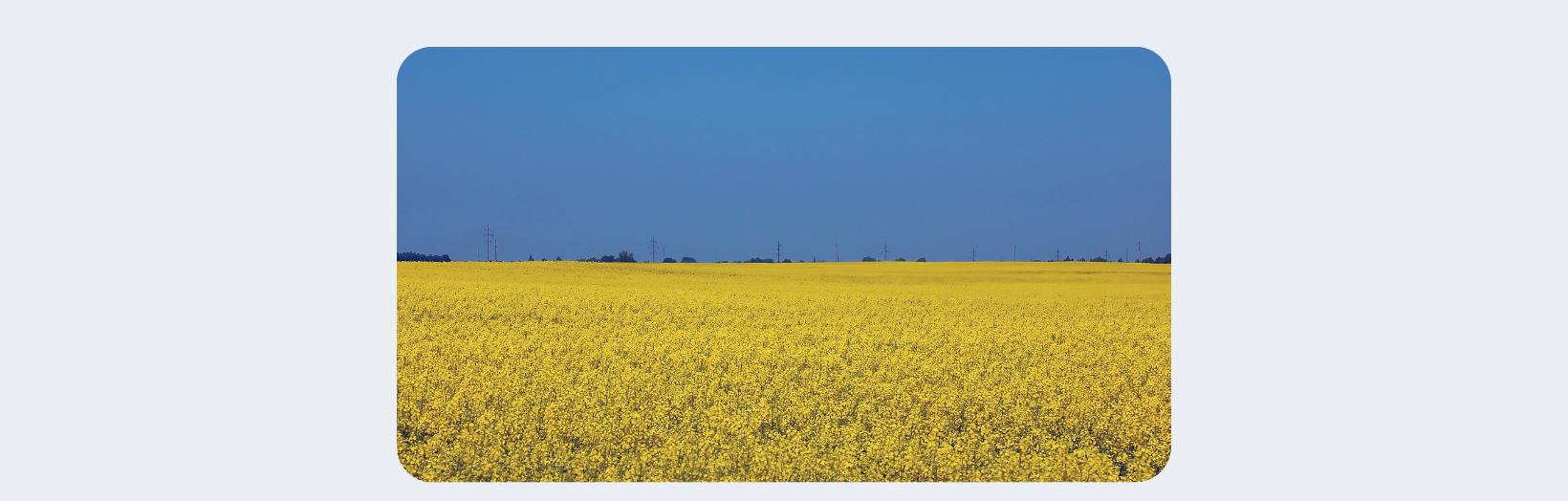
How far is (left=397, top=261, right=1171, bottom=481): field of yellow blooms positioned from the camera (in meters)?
4.16

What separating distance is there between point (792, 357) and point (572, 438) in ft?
5.80

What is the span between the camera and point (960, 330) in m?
6.50

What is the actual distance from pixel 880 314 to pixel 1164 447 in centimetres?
316

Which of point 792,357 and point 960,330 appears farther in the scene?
point 960,330

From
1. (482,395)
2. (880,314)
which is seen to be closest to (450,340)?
(482,395)

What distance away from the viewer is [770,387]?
489 centimetres

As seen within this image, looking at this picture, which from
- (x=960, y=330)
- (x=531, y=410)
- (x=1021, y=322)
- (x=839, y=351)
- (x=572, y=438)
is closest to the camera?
(x=572, y=438)

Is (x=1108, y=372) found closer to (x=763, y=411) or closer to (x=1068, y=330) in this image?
(x=1068, y=330)

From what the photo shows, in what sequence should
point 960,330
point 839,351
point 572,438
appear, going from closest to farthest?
point 572,438, point 839,351, point 960,330

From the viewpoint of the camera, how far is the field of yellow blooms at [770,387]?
4156mm

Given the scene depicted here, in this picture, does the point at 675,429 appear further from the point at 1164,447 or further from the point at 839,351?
the point at 1164,447

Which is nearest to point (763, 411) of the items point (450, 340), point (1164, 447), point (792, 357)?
point (792, 357)
